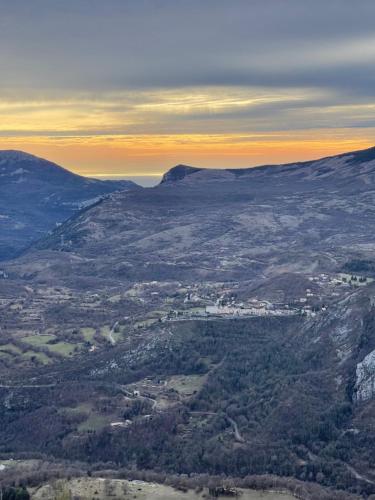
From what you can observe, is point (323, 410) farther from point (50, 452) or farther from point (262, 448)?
point (50, 452)

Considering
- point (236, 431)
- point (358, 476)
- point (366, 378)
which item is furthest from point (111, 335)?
point (358, 476)

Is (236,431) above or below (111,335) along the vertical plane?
below

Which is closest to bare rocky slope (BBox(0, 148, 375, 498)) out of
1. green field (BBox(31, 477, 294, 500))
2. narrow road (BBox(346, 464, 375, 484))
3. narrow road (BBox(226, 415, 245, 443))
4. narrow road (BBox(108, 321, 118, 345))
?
narrow road (BBox(346, 464, 375, 484))

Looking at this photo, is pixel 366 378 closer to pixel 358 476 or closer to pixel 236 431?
pixel 236 431

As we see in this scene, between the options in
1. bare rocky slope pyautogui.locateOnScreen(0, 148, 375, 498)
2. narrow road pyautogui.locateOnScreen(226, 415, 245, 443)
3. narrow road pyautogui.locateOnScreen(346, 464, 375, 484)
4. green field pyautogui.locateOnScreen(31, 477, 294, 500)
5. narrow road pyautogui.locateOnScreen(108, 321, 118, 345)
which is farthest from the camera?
narrow road pyautogui.locateOnScreen(108, 321, 118, 345)

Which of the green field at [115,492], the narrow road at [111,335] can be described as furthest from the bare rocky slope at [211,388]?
the green field at [115,492]

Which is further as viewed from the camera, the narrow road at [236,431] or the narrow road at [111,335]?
the narrow road at [111,335]

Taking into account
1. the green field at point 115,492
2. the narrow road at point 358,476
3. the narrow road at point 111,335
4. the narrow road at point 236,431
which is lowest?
the narrow road at point 358,476

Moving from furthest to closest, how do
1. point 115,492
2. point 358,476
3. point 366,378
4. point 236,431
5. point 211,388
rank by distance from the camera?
1. point 211,388
2. point 366,378
3. point 236,431
4. point 358,476
5. point 115,492

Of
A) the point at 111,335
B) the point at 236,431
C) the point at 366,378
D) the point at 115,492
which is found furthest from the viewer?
the point at 111,335

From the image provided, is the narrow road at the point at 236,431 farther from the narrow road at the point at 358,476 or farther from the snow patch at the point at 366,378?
the snow patch at the point at 366,378

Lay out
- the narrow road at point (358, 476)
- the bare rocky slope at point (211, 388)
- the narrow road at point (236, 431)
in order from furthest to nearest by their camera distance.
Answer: the narrow road at point (236, 431) → the bare rocky slope at point (211, 388) → the narrow road at point (358, 476)

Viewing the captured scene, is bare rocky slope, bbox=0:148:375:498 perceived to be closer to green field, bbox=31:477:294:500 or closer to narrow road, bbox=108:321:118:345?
narrow road, bbox=108:321:118:345
